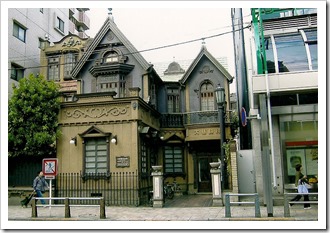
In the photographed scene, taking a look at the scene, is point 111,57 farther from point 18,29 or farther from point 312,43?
point 312,43

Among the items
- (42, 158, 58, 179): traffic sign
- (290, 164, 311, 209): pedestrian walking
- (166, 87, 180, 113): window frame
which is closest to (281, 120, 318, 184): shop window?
(290, 164, 311, 209): pedestrian walking

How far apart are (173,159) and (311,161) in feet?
31.5

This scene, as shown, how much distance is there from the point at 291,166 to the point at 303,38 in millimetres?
5190

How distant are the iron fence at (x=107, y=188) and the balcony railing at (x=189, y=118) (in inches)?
232

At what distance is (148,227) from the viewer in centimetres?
1010

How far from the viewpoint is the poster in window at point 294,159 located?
14.1m

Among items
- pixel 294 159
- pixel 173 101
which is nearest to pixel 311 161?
pixel 294 159

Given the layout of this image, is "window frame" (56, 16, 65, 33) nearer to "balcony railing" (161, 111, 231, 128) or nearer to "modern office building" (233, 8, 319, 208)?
"balcony railing" (161, 111, 231, 128)

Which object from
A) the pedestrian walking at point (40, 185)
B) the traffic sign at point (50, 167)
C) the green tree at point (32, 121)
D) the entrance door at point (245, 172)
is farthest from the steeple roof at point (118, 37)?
the traffic sign at point (50, 167)

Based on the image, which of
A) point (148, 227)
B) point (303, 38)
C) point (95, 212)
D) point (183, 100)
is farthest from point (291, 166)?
point (183, 100)

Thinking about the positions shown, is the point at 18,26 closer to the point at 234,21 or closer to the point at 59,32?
the point at 59,32

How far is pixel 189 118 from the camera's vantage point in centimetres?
2173

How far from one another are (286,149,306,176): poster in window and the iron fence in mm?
6516

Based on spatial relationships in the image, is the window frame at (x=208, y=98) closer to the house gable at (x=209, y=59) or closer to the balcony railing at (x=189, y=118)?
the balcony railing at (x=189, y=118)
